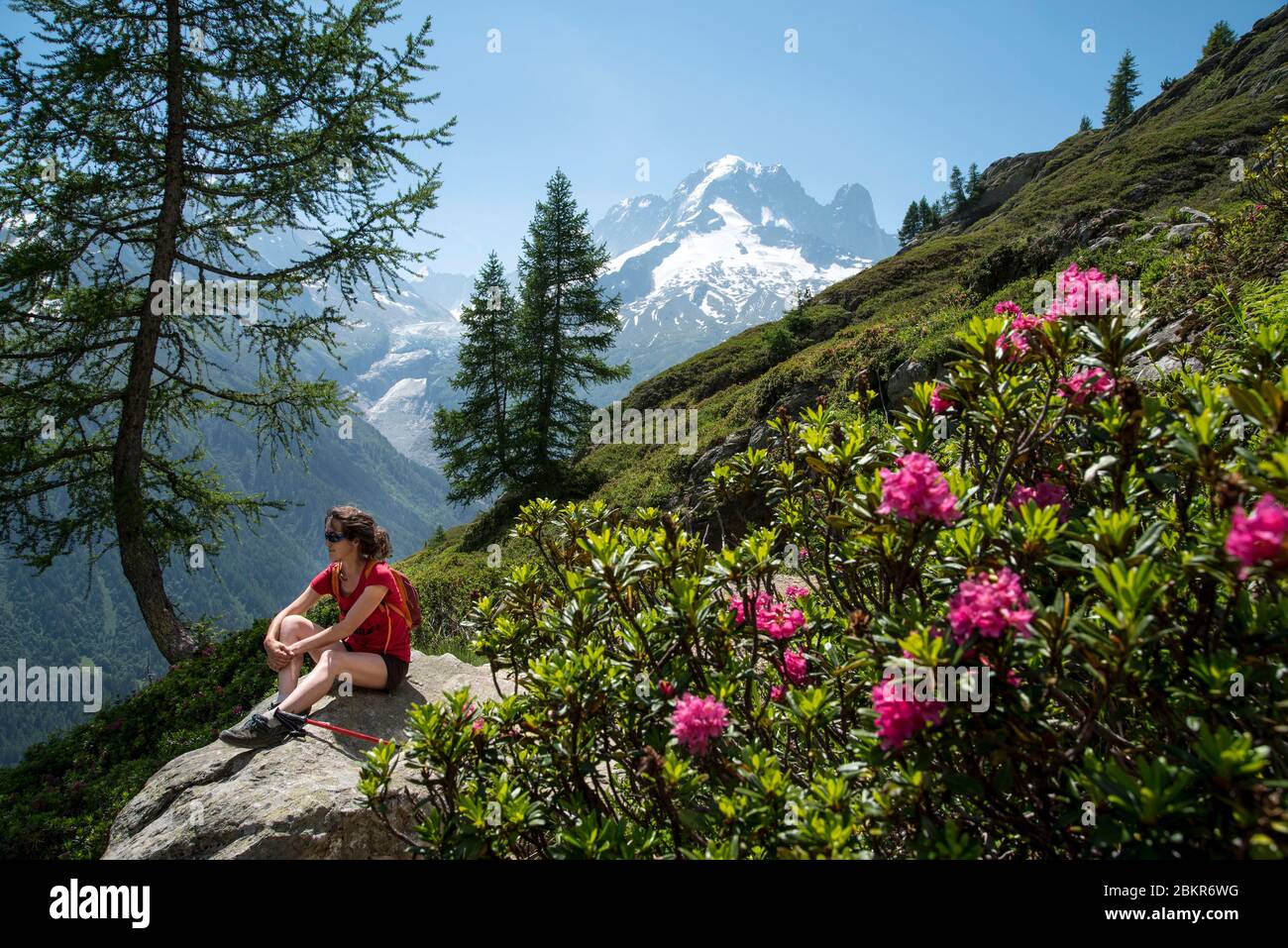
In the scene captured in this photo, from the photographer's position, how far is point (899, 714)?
169cm

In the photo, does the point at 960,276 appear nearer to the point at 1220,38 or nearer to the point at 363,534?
the point at 363,534

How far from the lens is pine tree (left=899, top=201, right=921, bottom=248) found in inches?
3045

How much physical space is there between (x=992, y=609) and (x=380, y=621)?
4.72m

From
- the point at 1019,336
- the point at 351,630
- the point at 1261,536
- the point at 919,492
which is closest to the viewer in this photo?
the point at 1261,536

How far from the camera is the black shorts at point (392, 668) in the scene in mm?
4961

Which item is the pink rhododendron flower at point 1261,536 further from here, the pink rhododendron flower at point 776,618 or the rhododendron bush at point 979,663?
the pink rhododendron flower at point 776,618

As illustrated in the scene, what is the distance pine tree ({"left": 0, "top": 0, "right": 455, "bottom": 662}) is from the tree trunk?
30 millimetres

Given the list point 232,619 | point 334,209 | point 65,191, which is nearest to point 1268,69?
point 334,209

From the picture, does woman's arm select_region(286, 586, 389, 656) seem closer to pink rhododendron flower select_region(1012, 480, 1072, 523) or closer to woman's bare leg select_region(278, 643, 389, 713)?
woman's bare leg select_region(278, 643, 389, 713)

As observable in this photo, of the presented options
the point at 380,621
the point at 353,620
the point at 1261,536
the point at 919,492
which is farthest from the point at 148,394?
the point at 1261,536

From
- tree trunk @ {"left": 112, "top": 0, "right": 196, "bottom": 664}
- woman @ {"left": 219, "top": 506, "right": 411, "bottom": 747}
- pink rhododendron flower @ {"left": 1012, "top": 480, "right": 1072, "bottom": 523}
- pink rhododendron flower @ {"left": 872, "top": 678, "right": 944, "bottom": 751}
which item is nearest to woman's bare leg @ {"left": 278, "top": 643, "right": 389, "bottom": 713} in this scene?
woman @ {"left": 219, "top": 506, "right": 411, "bottom": 747}

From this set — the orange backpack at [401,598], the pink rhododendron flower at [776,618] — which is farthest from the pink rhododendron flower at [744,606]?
the orange backpack at [401,598]
